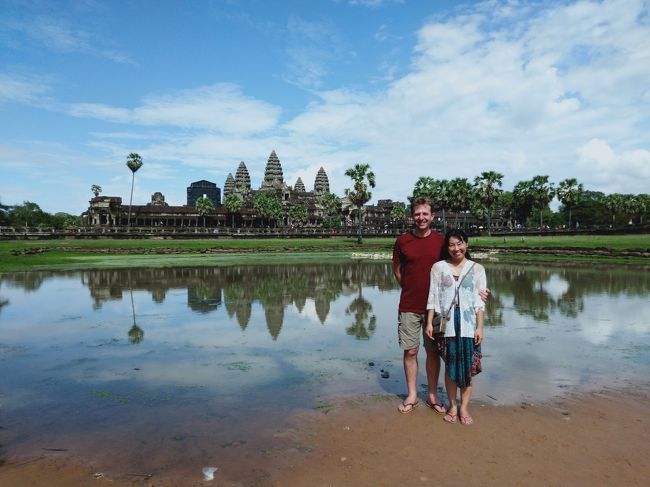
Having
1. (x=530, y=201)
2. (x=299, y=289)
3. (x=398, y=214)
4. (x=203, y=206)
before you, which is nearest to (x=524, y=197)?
(x=530, y=201)

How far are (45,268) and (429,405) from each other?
28.0 m

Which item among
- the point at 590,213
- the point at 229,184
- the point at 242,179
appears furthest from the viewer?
the point at 229,184

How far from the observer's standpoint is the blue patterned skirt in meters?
5.28

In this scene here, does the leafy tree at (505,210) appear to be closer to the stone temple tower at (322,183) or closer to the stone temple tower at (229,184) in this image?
the stone temple tower at (322,183)

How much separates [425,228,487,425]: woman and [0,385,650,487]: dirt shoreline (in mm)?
473

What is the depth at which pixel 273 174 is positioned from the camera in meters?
141

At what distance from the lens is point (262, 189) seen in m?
138

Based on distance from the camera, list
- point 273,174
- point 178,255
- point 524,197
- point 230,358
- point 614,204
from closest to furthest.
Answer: point 230,358, point 178,255, point 524,197, point 614,204, point 273,174

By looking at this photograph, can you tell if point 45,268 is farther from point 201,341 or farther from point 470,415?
point 470,415

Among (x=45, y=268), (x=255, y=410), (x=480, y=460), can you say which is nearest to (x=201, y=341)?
(x=255, y=410)

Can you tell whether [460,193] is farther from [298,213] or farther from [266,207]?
[298,213]

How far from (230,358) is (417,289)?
12.0 ft

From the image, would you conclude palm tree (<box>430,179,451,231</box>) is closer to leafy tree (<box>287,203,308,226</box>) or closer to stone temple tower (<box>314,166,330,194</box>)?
leafy tree (<box>287,203,308,226</box>)

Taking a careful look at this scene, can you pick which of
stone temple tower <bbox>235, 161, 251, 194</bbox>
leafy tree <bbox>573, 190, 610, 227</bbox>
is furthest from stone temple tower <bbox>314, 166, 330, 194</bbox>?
leafy tree <bbox>573, 190, 610, 227</bbox>
